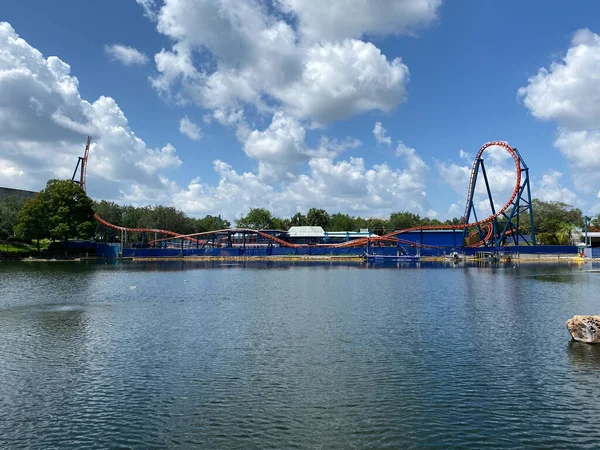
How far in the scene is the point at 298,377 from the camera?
17.9m

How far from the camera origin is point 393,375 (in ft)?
59.0

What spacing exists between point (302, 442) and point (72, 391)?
907cm

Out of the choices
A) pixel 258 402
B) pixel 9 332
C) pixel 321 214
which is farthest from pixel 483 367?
pixel 321 214

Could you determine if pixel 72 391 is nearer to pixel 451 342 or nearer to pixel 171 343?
pixel 171 343

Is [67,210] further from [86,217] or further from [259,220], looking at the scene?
[259,220]

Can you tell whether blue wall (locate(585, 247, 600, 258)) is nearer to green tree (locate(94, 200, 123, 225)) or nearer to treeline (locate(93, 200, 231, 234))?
treeline (locate(93, 200, 231, 234))

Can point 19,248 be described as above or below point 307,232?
below

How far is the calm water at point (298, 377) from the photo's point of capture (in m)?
13.0

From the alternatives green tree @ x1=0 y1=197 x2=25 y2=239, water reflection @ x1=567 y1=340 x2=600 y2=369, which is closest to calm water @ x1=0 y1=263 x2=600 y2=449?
water reflection @ x1=567 y1=340 x2=600 y2=369

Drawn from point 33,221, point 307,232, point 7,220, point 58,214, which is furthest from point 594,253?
point 7,220

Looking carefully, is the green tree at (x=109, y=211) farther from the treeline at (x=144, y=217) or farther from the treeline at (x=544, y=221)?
the treeline at (x=544, y=221)

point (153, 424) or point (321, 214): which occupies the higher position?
point (321, 214)

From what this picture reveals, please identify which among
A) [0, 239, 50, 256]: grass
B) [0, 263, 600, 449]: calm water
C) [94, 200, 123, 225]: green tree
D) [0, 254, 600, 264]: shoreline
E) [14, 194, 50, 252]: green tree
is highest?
[94, 200, 123, 225]: green tree

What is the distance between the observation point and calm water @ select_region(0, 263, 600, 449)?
13.0 m
